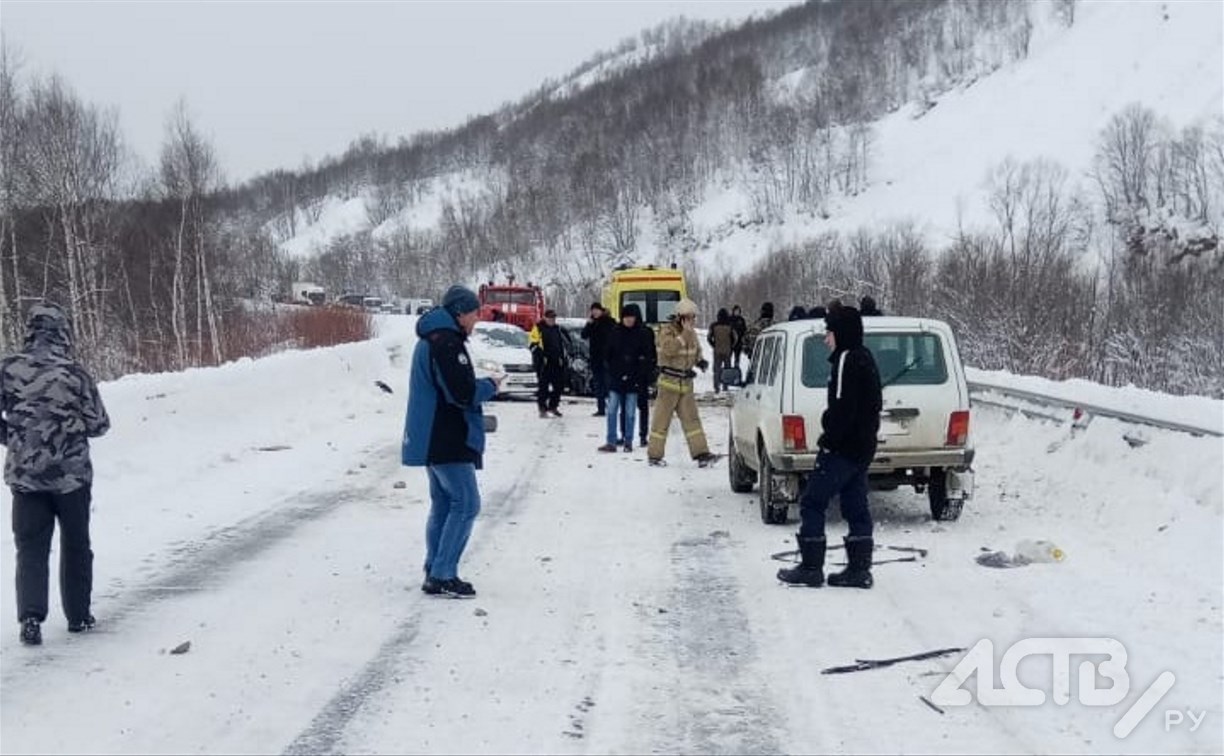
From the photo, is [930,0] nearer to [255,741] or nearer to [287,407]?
[287,407]

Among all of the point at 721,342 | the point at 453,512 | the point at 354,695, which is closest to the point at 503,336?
the point at 721,342

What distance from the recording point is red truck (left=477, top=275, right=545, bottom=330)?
118 ft

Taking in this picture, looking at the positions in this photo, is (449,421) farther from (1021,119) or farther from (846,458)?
(1021,119)

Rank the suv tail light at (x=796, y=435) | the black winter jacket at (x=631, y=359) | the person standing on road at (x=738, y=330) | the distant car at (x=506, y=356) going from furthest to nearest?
the person standing on road at (x=738, y=330) < the distant car at (x=506, y=356) < the black winter jacket at (x=631, y=359) < the suv tail light at (x=796, y=435)

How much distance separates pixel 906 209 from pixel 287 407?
3433 inches

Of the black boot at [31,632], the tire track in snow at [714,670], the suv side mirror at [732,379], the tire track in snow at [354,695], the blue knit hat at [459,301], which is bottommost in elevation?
the tire track in snow at [714,670]

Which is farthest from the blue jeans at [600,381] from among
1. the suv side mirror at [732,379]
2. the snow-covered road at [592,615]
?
the suv side mirror at [732,379]

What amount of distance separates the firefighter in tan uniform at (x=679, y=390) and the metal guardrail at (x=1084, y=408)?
4.03 metres

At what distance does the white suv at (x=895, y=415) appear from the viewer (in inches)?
387

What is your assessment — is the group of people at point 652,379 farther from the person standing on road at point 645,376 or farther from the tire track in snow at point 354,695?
the tire track in snow at point 354,695

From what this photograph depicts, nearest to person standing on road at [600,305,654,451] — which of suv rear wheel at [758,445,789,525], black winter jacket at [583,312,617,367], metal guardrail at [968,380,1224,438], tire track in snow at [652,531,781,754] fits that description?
black winter jacket at [583,312,617,367]

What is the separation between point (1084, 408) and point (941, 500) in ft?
10.3

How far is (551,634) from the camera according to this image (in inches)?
257

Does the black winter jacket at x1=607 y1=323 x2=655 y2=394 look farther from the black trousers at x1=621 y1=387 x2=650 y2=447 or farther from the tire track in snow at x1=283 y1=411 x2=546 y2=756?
the tire track in snow at x1=283 y1=411 x2=546 y2=756
